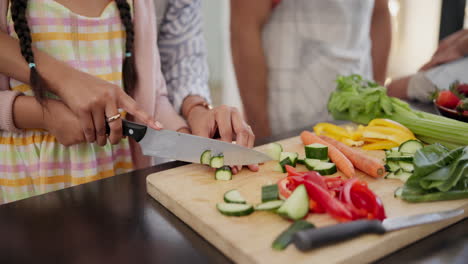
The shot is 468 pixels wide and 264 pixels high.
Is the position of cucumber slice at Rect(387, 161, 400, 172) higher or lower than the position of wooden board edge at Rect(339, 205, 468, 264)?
higher

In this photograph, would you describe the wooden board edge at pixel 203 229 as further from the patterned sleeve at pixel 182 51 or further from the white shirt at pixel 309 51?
the white shirt at pixel 309 51

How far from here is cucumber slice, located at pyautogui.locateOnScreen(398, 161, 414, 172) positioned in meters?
1.32

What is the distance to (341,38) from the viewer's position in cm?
247

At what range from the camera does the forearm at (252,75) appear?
2502 millimetres

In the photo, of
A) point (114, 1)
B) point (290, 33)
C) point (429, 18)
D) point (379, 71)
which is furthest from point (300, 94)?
point (429, 18)

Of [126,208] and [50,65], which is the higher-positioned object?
→ [50,65]

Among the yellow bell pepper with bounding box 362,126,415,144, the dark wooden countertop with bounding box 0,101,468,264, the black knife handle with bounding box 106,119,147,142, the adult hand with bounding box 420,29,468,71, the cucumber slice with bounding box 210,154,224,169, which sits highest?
the adult hand with bounding box 420,29,468,71

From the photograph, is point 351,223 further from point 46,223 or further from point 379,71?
point 379,71

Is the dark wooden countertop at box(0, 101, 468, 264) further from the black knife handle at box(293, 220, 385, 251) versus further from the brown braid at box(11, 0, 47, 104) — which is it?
the brown braid at box(11, 0, 47, 104)

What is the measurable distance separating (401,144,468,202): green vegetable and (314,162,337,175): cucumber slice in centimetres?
23

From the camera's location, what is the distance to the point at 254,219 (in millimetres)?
1103

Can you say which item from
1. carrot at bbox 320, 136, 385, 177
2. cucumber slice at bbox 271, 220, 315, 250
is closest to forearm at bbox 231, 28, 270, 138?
carrot at bbox 320, 136, 385, 177

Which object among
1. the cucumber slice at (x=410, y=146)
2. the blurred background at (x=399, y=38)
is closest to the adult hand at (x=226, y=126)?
the cucumber slice at (x=410, y=146)

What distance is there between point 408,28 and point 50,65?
4.79m
